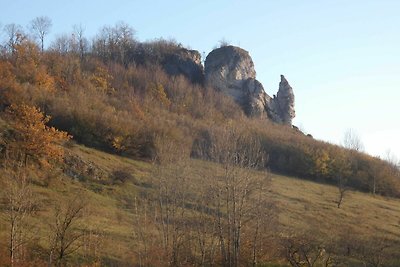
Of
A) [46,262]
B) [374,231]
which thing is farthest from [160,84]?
[46,262]

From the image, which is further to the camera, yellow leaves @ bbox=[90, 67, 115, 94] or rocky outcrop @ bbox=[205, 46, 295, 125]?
rocky outcrop @ bbox=[205, 46, 295, 125]

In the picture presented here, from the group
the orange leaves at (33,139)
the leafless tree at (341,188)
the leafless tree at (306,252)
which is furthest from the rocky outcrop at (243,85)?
the leafless tree at (306,252)

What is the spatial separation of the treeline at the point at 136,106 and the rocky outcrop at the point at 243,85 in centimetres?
486

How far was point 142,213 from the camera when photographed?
41969 millimetres

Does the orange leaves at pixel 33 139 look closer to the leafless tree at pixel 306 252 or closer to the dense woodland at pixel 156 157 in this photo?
the dense woodland at pixel 156 157

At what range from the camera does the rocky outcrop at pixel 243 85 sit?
389 ft

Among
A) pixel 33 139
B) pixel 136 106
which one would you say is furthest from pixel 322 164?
pixel 33 139

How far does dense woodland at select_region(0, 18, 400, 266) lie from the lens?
32.3 meters

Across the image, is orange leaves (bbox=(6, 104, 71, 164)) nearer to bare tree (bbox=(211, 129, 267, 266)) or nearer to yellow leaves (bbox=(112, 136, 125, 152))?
yellow leaves (bbox=(112, 136, 125, 152))

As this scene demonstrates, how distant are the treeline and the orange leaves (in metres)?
15.1

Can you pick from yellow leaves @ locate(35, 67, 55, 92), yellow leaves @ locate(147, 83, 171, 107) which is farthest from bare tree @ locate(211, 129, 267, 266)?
yellow leaves @ locate(147, 83, 171, 107)

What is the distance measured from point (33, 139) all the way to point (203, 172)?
1948 centimetres

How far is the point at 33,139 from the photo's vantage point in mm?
47844

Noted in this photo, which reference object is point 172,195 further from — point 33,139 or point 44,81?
point 44,81
